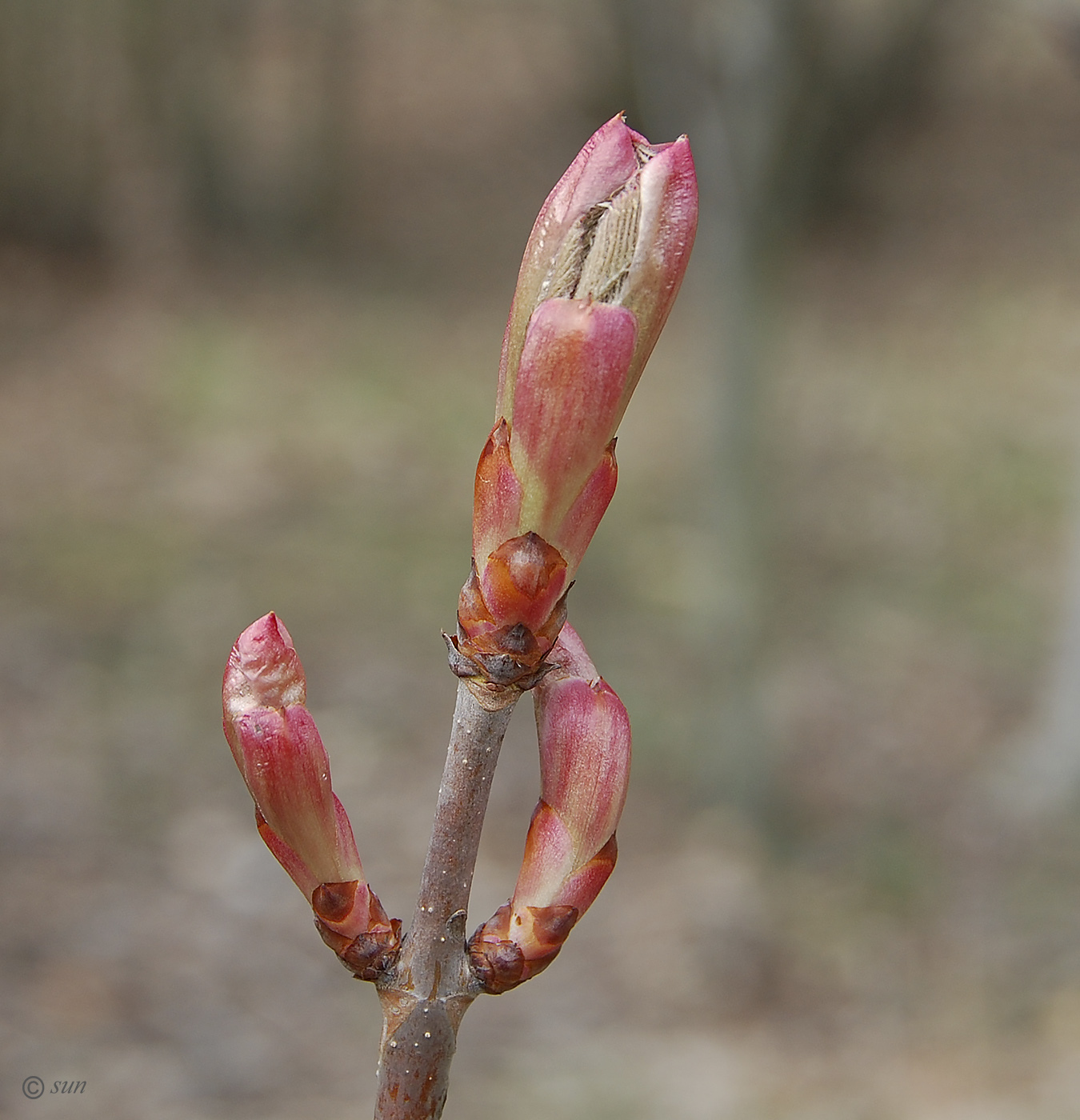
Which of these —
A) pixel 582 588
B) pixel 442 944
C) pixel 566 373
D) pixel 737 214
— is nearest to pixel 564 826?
pixel 442 944

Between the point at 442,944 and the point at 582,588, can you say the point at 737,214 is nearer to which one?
the point at 582,588

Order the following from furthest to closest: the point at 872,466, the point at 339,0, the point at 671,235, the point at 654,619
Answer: the point at 339,0 < the point at 872,466 < the point at 654,619 < the point at 671,235

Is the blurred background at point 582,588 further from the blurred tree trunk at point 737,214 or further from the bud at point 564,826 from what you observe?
the bud at point 564,826

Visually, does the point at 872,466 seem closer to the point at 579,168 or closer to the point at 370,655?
the point at 370,655

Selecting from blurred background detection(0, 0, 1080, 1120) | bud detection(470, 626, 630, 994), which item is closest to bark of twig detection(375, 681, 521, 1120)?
bud detection(470, 626, 630, 994)

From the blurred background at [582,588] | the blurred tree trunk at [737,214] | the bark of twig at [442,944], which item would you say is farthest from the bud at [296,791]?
the blurred tree trunk at [737,214]

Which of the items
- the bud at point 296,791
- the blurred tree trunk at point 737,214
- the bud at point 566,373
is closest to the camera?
the bud at point 566,373

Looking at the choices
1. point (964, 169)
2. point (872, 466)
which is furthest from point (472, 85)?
point (872, 466)
